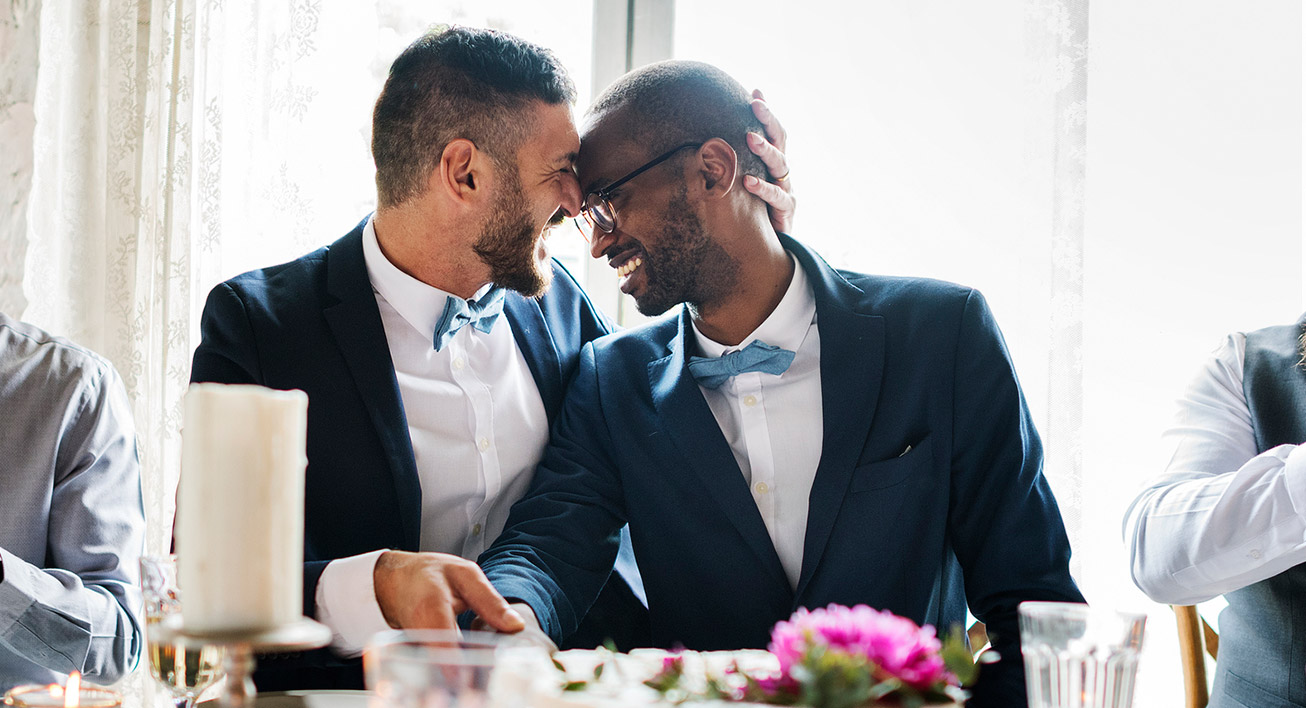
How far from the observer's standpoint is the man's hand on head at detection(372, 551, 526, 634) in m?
1.18

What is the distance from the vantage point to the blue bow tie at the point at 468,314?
1918 millimetres

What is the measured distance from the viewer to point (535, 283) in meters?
2.00

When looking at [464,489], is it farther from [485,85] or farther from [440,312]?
[485,85]

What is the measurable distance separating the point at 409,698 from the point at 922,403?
130cm

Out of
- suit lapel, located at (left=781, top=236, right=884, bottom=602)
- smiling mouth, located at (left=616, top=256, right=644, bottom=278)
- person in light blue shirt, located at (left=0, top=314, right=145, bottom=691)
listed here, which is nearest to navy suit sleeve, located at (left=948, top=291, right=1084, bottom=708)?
suit lapel, located at (left=781, top=236, right=884, bottom=602)

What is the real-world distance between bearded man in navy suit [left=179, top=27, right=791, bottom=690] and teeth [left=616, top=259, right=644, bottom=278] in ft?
0.49

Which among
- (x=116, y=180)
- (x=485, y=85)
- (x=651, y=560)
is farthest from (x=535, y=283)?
(x=116, y=180)

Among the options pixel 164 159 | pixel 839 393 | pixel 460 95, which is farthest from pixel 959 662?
pixel 164 159

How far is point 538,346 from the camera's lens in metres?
2.07

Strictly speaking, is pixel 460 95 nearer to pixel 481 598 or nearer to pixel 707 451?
pixel 707 451

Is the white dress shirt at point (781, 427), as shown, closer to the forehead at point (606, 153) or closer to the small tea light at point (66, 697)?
the forehead at point (606, 153)

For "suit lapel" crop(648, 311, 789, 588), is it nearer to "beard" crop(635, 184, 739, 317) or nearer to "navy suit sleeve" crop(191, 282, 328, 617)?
"beard" crop(635, 184, 739, 317)

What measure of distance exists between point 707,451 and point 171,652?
3.18ft

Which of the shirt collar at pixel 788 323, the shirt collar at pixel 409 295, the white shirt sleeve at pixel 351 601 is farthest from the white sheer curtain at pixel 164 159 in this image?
the white shirt sleeve at pixel 351 601
